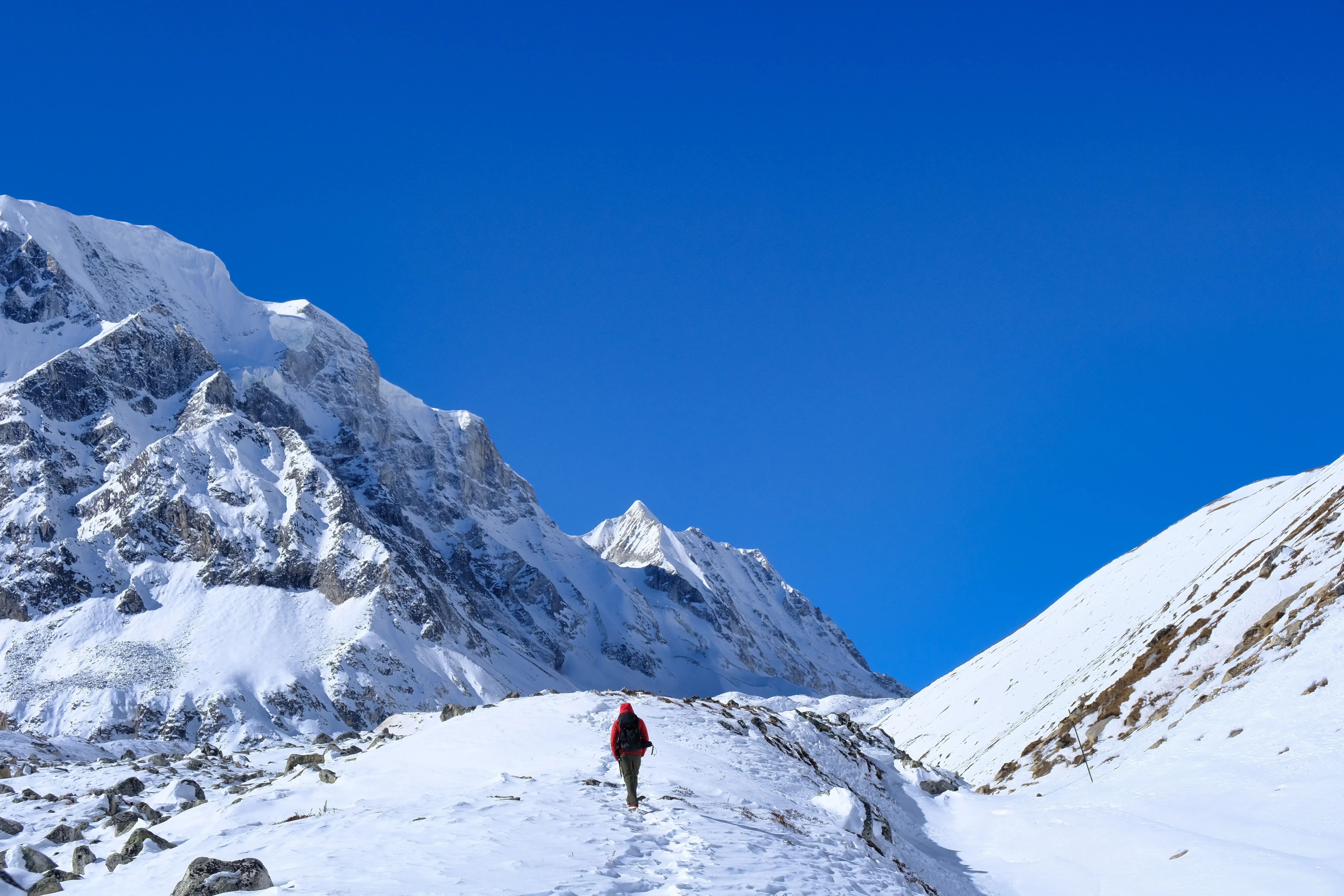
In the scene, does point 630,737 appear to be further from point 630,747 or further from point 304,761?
point 304,761

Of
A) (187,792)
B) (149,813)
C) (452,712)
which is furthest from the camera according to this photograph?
(452,712)

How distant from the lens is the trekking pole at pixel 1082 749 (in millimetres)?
31625

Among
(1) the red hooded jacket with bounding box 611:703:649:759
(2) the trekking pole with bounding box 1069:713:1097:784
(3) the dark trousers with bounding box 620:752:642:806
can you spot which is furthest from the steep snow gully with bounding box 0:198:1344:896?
(1) the red hooded jacket with bounding box 611:703:649:759

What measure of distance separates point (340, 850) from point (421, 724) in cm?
3100

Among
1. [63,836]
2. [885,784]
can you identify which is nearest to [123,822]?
[63,836]

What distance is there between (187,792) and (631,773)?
22.4 metres

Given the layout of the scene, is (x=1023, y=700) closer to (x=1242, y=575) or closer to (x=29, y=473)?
(x=1242, y=575)

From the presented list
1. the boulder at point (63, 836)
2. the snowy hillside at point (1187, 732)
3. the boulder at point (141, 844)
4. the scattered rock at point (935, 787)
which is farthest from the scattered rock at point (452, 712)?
the snowy hillside at point (1187, 732)

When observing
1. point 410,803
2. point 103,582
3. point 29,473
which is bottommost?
point 410,803

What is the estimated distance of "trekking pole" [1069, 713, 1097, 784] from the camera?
31625 mm

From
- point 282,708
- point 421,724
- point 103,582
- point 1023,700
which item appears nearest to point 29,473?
point 103,582

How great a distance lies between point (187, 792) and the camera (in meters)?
33.3

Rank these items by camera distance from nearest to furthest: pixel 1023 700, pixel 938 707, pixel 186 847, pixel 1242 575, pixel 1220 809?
pixel 186 847
pixel 1220 809
pixel 1242 575
pixel 1023 700
pixel 938 707

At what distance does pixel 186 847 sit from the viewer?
59.4 ft
